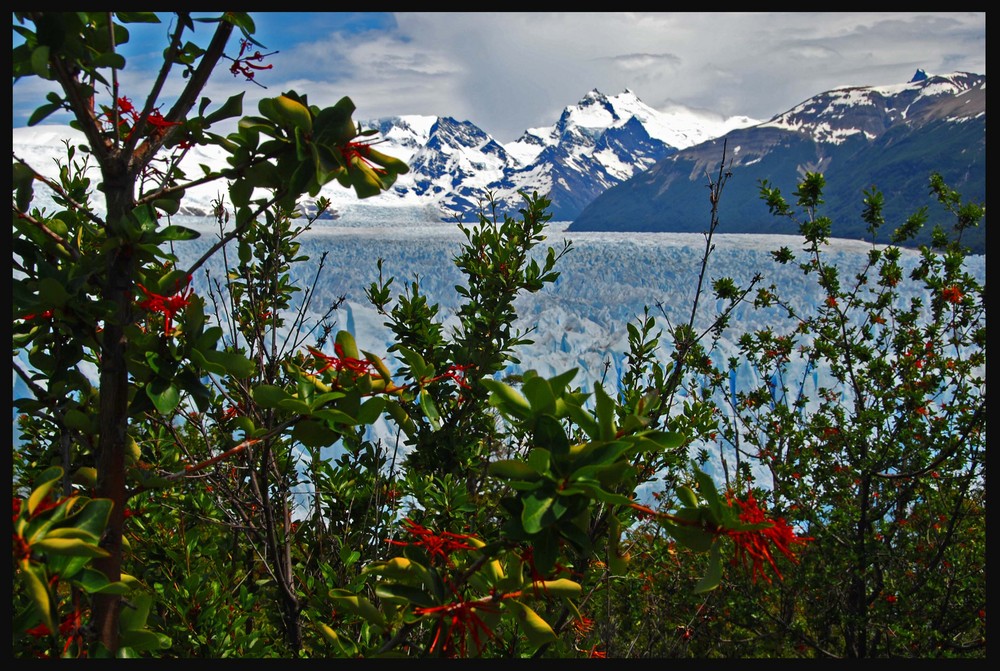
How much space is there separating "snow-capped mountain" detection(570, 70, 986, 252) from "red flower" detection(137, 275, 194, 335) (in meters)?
27.9

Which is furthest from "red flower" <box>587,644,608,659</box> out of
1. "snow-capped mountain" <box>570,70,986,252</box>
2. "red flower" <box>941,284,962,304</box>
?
"snow-capped mountain" <box>570,70,986,252</box>

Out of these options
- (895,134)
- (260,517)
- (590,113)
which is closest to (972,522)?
(260,517)

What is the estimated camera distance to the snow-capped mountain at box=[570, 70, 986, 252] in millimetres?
33094

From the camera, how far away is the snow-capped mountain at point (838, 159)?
109 feet

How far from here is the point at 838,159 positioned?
160 ft

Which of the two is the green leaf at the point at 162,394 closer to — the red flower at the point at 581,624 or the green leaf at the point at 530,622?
the green leaf at the point at 530,622

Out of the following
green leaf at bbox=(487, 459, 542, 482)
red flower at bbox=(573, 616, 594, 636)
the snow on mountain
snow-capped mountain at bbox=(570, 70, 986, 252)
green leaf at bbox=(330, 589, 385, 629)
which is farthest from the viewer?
the snow on mountain

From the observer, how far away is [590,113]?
147m

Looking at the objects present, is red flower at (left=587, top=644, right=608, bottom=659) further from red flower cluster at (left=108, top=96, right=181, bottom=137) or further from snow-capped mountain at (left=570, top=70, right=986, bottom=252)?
snow-capped mountain at (left=570, top=70, right=986, bottom=252)

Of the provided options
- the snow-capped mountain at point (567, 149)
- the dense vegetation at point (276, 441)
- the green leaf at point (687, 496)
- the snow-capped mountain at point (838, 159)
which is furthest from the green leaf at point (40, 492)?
the snow-capped mountain at point (567, 149)

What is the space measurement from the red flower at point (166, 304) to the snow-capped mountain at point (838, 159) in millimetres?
27933

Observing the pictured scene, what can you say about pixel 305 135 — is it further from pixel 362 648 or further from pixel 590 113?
pixel 590 113

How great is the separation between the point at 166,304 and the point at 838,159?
5537cm

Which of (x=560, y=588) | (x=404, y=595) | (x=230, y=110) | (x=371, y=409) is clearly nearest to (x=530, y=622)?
(x=560, y=588)
